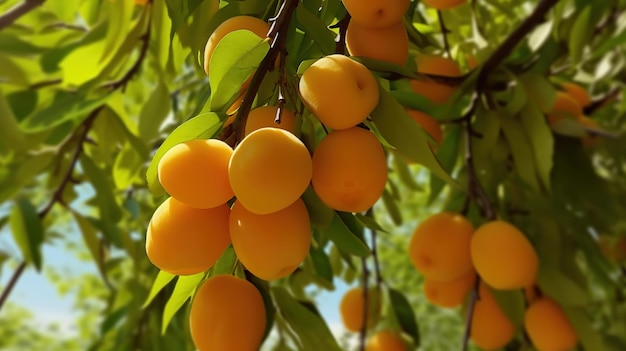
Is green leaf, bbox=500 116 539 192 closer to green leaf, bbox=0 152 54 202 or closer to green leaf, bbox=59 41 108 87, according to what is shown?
green leaf, bbox=59 41 108 87

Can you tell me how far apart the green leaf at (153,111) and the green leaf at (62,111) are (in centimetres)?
11

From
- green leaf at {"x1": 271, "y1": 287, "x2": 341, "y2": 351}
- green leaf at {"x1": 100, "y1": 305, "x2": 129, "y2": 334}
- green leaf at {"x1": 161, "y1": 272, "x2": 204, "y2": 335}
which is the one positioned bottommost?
green leaf at {"x1": 100, "y1": 305, "x2": 129, "y2": 334}

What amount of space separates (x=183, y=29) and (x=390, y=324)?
3.30ft

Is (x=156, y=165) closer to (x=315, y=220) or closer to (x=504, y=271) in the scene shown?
(x=315, y=220)

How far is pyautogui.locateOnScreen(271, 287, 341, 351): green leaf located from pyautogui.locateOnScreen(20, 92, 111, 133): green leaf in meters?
0.58

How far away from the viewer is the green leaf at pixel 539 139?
114 centimetres

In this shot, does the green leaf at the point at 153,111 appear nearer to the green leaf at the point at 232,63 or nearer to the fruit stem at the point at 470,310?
the fruit stem at the point at 470,310

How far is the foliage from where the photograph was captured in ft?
2.20

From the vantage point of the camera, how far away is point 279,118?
0.51m

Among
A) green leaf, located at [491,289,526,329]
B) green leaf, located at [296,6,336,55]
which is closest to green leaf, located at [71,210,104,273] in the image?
green leaf, located at [491,289,526,329]

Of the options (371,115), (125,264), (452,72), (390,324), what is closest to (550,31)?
(452,72)

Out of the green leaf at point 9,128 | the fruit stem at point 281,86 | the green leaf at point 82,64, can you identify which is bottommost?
the green leaf at point 9,128

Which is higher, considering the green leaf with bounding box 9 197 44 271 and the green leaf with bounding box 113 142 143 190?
the green leaf with bounding box 113 142 143 190

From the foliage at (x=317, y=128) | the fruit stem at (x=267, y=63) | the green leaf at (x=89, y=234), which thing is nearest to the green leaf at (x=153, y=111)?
the foliage at (x=317, y=128)
